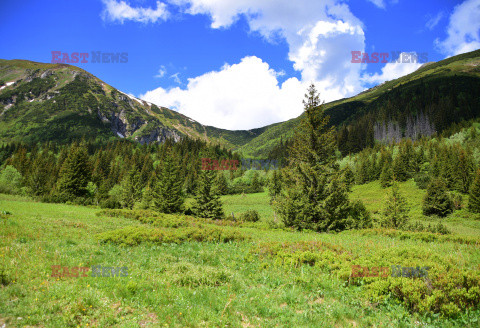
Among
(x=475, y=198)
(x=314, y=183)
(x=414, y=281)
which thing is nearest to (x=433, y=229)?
(x=314, y=183)

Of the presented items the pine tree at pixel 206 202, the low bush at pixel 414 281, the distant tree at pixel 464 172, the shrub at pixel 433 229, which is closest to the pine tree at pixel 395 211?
the shrub at pixel 433 229

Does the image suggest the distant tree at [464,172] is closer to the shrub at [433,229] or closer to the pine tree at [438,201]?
the pine tree at [438,201]

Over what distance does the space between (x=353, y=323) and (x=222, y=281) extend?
175 inches

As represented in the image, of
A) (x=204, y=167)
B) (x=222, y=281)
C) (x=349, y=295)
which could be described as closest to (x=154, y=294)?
(x=222, y=281)

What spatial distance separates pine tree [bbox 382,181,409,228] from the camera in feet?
98.2

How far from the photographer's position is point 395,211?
30172mm

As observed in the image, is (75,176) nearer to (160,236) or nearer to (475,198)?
(160,236)

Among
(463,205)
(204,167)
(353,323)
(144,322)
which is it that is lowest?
(463,205)

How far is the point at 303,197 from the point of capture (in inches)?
929

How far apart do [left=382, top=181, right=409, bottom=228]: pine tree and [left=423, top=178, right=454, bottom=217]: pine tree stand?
29066mm

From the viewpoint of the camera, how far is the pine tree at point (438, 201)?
163ft

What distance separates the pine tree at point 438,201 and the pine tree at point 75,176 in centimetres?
8039

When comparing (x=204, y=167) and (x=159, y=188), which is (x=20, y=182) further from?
(x=204, y=167)

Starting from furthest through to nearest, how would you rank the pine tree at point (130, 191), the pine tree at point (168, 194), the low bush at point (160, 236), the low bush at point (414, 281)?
1. the pine tree at point (130, 191)
2. the pine tree at point (168, 194)
3. the low bush at point (160, 236)
4. the low bush at point (414, 281)
